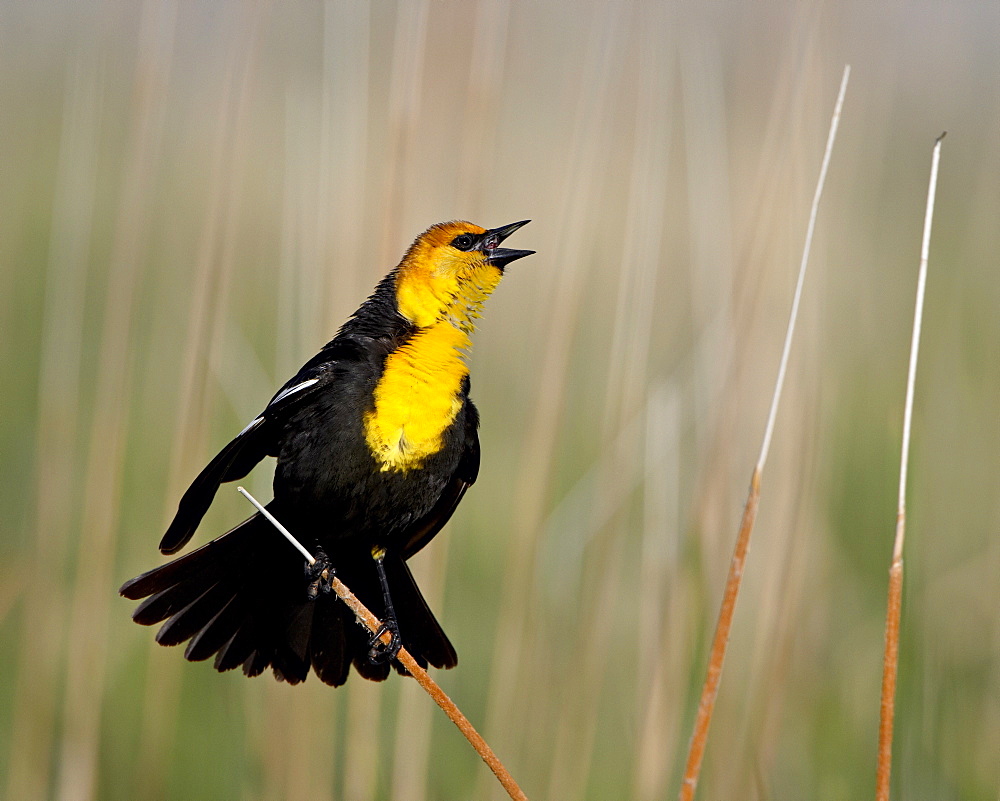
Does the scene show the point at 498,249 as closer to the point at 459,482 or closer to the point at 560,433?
the point at 459,482

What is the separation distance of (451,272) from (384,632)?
0.64m

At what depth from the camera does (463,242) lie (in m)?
1.85

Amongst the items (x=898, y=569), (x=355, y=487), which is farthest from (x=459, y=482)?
(x=898, y=569)

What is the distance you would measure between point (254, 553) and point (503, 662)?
1.99 feet

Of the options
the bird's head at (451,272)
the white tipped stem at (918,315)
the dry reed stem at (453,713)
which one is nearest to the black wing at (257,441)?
the bird's head at (451,272)

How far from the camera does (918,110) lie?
391 cm

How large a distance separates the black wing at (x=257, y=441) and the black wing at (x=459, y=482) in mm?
226

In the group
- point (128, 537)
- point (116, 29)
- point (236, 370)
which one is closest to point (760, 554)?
point (236, 370)

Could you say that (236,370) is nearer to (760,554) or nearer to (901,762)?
(760,554)

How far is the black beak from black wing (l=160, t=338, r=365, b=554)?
1.00ft

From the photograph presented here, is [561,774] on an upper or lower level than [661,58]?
lower

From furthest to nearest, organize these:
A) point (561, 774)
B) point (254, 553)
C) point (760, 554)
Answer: point (760, 554), point (561, 774), point (254, 553)

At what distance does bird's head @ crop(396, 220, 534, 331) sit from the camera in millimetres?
1680

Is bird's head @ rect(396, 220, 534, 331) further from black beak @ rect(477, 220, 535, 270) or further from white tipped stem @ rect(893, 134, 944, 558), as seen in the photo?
white tipped stem @ rect(893, 134, 944, 558)
